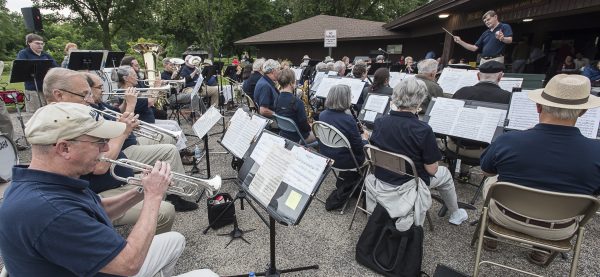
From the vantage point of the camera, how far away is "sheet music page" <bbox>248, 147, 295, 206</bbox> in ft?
6.97

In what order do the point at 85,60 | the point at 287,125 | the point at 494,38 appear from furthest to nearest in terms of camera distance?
the point at 85,60 < the point at 494,38 < the point at 287,125

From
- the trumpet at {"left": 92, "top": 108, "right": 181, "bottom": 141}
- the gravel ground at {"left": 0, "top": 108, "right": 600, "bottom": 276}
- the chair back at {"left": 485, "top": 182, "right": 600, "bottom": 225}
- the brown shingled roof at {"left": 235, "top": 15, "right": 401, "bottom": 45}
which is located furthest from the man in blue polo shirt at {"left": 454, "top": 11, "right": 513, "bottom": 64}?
the brown shingled roof at {"left": 235, "top": 15, "right": 401, "bottom": 45}

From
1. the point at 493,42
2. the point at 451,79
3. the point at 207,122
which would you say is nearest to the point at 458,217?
the point at 451,79

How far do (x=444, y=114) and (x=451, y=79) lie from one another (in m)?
2.11

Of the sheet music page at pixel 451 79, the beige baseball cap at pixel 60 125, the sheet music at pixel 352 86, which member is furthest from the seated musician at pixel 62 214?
the sheet music page at pixel 451 79

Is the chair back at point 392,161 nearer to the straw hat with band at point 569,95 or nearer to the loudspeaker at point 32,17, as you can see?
the straw hat with band at point 569,95

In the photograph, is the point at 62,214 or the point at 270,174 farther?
the point at 270,174

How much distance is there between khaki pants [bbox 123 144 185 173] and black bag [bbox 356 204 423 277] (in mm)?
2358

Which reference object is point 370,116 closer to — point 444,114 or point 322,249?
point 444,114

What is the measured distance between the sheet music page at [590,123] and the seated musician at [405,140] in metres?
1.60

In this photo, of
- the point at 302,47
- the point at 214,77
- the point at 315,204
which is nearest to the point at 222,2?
the point at 302,47

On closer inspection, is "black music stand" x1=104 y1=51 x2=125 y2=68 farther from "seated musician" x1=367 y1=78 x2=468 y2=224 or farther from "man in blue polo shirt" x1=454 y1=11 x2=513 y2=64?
"man in blue polo shirt" x1=454 y1=11 x2=513 y2=64

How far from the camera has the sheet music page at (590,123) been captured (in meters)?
3.03

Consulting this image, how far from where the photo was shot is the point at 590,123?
3.07 metres
